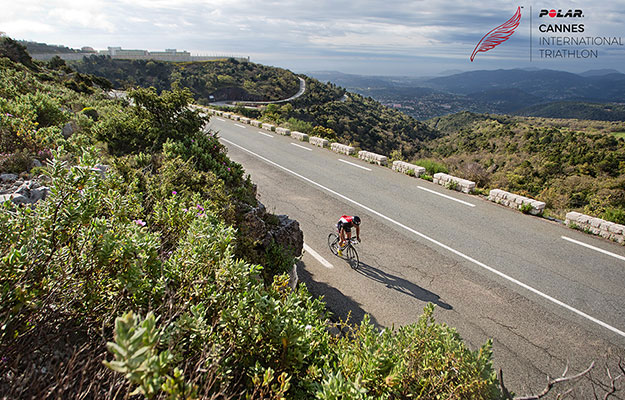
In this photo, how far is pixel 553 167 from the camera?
2255cm

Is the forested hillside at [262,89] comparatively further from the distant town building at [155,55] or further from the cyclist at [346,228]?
the cyclist at [346,228]

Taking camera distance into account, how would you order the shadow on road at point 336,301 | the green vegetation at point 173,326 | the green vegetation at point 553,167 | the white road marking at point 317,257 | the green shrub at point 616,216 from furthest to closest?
the green vegetation at point 553,167 → the green shrub at point 616,216 → the white road marking at point 317,257 → the shadow on road at point 336,301 → the green vegetation at point 173,326

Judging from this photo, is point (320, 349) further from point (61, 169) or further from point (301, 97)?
point (301, 97)

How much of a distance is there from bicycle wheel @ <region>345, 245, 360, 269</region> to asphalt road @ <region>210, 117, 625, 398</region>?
0.16 metres

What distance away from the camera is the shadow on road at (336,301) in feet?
19.2

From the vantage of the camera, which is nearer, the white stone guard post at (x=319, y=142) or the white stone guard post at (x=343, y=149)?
the white stone guard post at (x=343, y=149)

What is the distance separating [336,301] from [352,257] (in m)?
1.47

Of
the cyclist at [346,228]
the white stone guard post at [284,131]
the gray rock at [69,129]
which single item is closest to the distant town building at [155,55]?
the white stone guard post at [284,131]

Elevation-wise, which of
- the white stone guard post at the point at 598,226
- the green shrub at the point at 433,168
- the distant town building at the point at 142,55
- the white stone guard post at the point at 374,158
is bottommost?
the white stone guard post at the point at 598,226

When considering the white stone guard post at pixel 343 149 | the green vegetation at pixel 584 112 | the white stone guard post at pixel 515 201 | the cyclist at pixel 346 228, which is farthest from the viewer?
the green vegetation at pixel 584 112

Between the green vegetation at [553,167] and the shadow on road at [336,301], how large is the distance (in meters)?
8.06

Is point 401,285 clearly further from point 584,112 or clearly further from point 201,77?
point 584,112

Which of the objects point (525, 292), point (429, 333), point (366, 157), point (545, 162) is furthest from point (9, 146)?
point (545, 162)

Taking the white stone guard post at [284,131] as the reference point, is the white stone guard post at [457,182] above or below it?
below
